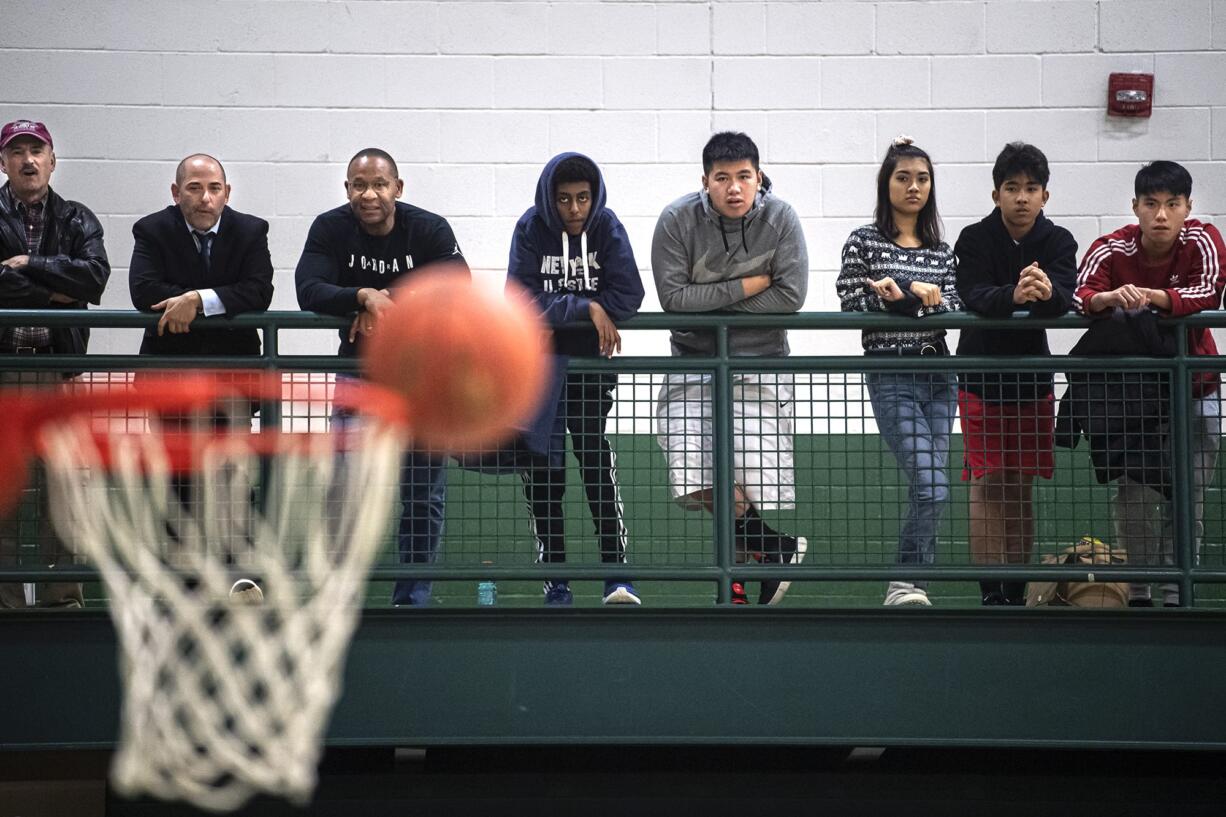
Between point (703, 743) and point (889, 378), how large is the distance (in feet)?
5.14

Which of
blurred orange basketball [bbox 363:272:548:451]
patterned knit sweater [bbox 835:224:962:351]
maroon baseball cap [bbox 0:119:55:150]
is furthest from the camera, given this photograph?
maroon baseball cap [bbox 0:119:55:150]

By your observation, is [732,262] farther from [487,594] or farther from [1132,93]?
[1132,93]

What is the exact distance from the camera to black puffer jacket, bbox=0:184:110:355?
5676 mm

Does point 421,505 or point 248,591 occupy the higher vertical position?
point 421,505

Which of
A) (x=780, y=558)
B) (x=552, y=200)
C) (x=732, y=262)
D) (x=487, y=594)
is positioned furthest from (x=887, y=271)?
(x=487, y=594)

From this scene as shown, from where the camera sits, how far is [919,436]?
5484 mm

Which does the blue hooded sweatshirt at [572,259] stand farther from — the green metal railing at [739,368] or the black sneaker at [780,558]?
the black sneaker at [780,558]

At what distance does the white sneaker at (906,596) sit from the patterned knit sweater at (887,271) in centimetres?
94

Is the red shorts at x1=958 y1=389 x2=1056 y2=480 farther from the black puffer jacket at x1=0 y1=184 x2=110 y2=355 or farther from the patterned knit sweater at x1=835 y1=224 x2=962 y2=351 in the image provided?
the black puffer jacket at x1=0 y1=184 x2=110 y2=355

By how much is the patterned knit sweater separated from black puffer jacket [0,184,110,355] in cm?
297

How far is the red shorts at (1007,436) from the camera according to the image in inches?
216

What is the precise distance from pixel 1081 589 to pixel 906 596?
72 cm

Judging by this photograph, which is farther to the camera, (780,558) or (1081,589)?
(1081,589)

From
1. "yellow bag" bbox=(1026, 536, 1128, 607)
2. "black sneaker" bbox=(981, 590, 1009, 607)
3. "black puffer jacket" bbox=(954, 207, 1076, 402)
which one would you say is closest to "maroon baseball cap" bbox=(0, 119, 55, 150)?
"black puffer jacket" bbox=(954, 207, 1076, 402)
